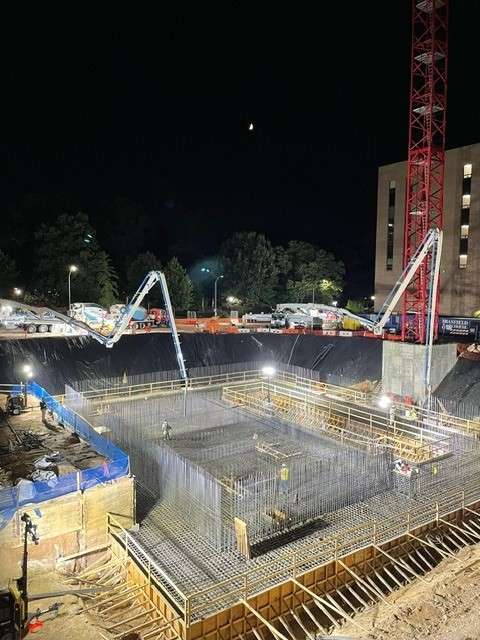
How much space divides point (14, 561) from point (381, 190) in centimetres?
5292

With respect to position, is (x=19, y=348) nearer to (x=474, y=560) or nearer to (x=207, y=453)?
(x=207, y=453)

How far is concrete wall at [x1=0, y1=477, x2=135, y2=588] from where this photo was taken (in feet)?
39.3

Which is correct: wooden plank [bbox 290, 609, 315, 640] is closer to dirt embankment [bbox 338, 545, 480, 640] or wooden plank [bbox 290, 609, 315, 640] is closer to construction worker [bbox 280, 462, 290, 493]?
dirt embankment [bbox 338, 545, 480, 640]

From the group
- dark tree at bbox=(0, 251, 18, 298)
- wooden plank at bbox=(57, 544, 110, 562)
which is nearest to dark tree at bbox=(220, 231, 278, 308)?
dark tree at bbox=(0, 251, 18, 298)

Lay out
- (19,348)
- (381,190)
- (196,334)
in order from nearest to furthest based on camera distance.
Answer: (19,348) < (196,334) < (381,190)

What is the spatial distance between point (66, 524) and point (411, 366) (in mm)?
22347

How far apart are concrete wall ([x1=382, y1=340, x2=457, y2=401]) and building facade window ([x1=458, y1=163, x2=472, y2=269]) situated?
2219 cm

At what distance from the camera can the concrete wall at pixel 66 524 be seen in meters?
12.0

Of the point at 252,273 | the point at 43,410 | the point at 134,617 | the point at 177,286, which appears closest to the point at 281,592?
the point at 134,617

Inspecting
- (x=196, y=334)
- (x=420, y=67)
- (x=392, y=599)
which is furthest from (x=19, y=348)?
(x=420, y=67)

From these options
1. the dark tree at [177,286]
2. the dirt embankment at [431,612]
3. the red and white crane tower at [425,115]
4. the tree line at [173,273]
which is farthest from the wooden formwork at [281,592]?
the dark tree at [177,286]

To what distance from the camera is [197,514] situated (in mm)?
14242

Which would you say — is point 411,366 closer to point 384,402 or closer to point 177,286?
point 384,402

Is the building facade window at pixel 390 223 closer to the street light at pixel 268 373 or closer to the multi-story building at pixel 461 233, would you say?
the multi-story building at pixel 461 233
